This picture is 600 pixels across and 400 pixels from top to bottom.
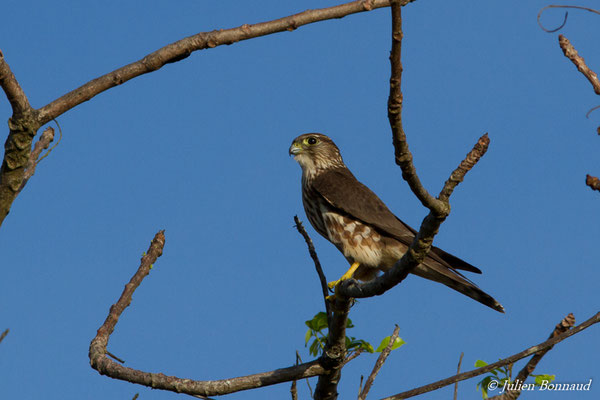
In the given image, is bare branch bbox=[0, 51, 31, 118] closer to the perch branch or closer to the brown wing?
the perch branch

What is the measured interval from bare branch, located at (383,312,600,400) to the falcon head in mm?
3614

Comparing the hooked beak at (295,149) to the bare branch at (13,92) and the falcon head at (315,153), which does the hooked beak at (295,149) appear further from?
the bare branch at (13,92)

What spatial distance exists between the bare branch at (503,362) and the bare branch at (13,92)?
5.87 feet

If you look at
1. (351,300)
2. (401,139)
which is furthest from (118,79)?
(351,300)

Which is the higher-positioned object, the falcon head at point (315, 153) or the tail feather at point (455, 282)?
the falcon head at point (315, 153)

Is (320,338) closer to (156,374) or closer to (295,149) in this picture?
(156,374)

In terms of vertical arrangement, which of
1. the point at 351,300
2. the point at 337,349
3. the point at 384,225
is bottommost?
the point at 337,349

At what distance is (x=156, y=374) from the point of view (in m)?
3.21

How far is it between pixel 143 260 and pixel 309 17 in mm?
1816

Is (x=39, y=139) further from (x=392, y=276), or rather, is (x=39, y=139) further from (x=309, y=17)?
(x=392, y=276)

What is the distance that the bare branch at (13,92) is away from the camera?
2.21 metres

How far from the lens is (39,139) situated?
3.24 metres

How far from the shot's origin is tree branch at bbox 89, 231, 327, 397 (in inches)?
126

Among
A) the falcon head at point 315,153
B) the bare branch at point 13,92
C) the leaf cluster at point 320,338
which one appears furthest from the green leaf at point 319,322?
the falcon head at point 315,153
